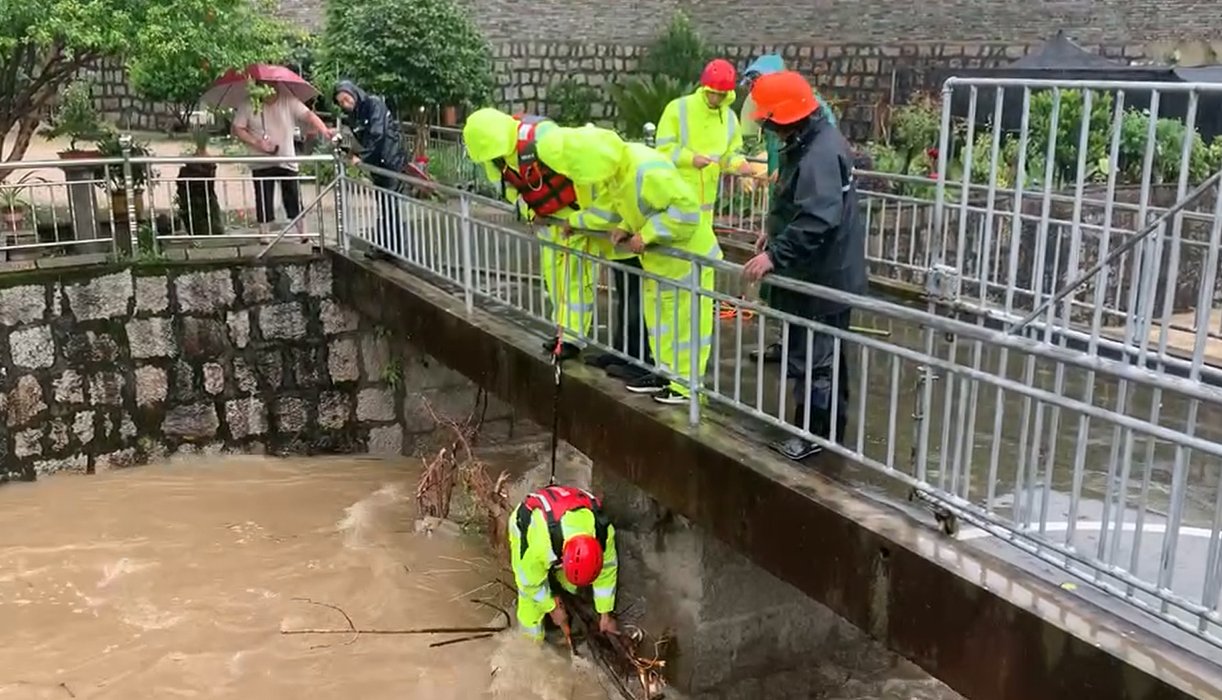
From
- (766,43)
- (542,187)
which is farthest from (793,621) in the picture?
(766,43)

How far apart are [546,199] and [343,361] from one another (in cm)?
430

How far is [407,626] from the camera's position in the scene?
6594 millimetres

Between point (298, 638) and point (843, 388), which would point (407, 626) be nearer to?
point (298, 638)

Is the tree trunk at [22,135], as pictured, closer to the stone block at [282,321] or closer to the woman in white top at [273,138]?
the woman in white top at [273,138]

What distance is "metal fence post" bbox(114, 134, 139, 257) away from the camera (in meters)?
8.38

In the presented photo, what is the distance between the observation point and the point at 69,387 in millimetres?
8445

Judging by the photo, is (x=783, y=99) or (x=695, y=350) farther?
(x=695, y=350)

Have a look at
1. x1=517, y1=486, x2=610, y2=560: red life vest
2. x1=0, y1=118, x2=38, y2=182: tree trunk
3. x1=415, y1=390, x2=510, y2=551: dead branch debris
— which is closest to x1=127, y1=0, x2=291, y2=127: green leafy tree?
x1=0, y1=118, x2=38, y2=182: tree trunk

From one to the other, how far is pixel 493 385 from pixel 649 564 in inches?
63.1

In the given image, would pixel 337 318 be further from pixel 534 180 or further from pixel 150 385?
pixel 534 180

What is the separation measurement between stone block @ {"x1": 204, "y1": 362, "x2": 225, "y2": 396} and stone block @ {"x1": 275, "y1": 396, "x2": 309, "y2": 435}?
1.65ft

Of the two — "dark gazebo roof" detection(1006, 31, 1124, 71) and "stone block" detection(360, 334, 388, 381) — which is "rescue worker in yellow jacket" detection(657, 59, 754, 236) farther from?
"dark gazebo roof" detection(1006, 31, 1124, 71)

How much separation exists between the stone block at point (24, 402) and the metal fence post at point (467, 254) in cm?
363

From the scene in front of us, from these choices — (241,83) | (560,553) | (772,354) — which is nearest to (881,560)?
(560,553)
